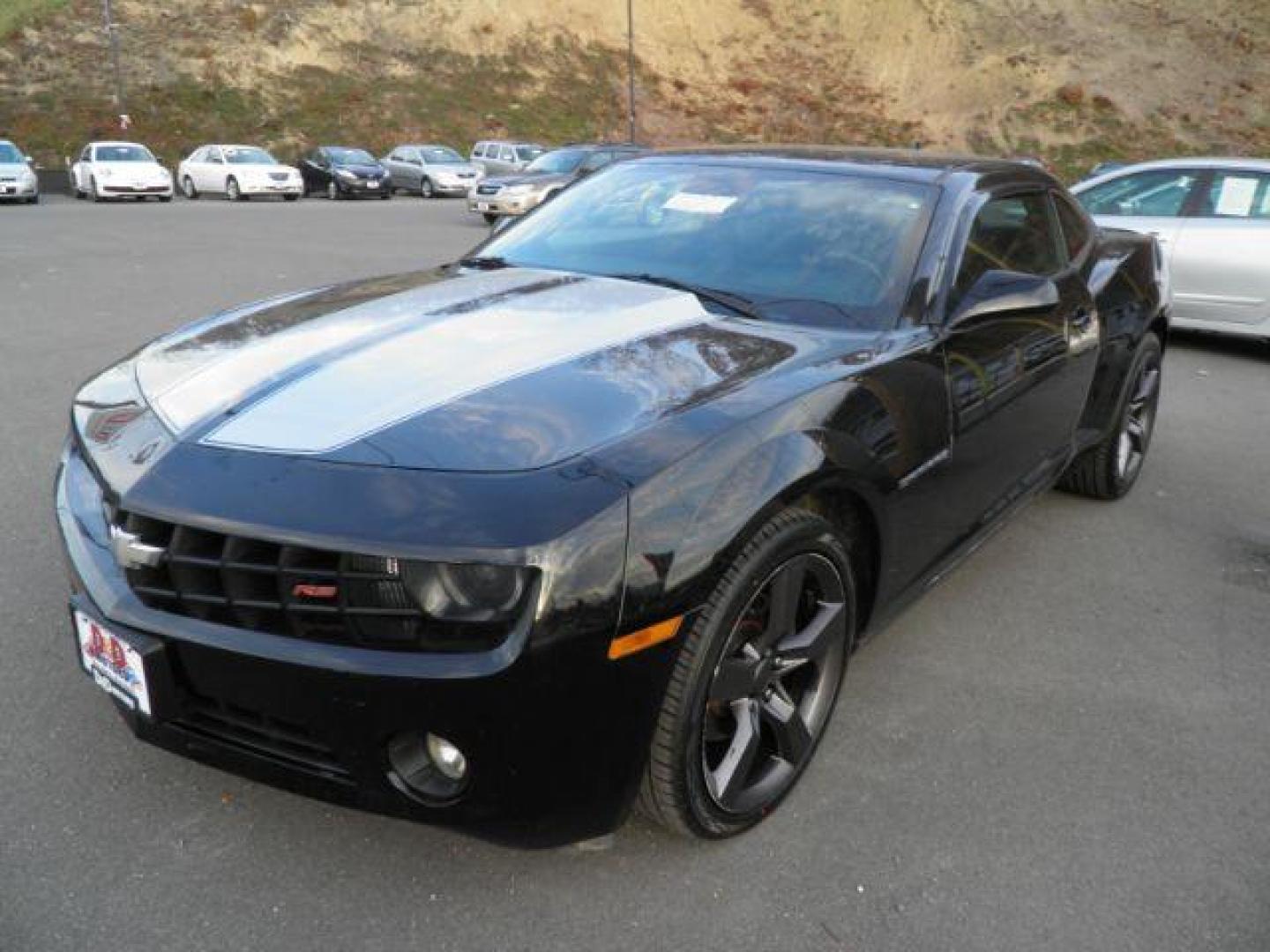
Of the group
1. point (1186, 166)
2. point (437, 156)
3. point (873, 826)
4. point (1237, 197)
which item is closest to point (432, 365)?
point (873, 826)

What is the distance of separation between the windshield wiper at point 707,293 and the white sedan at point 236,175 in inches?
970

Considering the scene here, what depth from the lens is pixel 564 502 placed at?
194 cm

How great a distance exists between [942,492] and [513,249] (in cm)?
173

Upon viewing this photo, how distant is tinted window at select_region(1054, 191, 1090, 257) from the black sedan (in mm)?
24392

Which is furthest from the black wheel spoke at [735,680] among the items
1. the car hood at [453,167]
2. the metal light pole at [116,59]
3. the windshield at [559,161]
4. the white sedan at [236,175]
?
the metal light pole at [116,59]

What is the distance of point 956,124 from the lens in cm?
4572

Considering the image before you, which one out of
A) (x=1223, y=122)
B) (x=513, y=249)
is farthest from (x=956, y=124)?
(x=513, y=249)

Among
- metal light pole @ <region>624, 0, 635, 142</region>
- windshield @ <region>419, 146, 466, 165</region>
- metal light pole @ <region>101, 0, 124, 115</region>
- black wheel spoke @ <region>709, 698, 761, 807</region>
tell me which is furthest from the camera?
metal light pole @ <region>624, 0, 635, 142</region>

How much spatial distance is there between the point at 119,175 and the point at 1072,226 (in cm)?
2354

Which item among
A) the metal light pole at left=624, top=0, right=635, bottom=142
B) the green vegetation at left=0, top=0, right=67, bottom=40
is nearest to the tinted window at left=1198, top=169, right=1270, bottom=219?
the metal light pole at left=624, top=0, right=635, bottom=142

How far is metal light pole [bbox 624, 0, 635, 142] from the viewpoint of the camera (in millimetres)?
42938

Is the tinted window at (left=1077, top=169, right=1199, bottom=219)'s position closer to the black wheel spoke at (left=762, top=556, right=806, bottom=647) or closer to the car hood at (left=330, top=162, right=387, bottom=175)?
the black wheel spoke at (left=762, top=556, right=806, bottom=647)

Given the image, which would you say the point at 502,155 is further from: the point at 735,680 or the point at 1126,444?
the point at 735,680

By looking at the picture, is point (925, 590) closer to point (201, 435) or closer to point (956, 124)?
point (201, 435)
